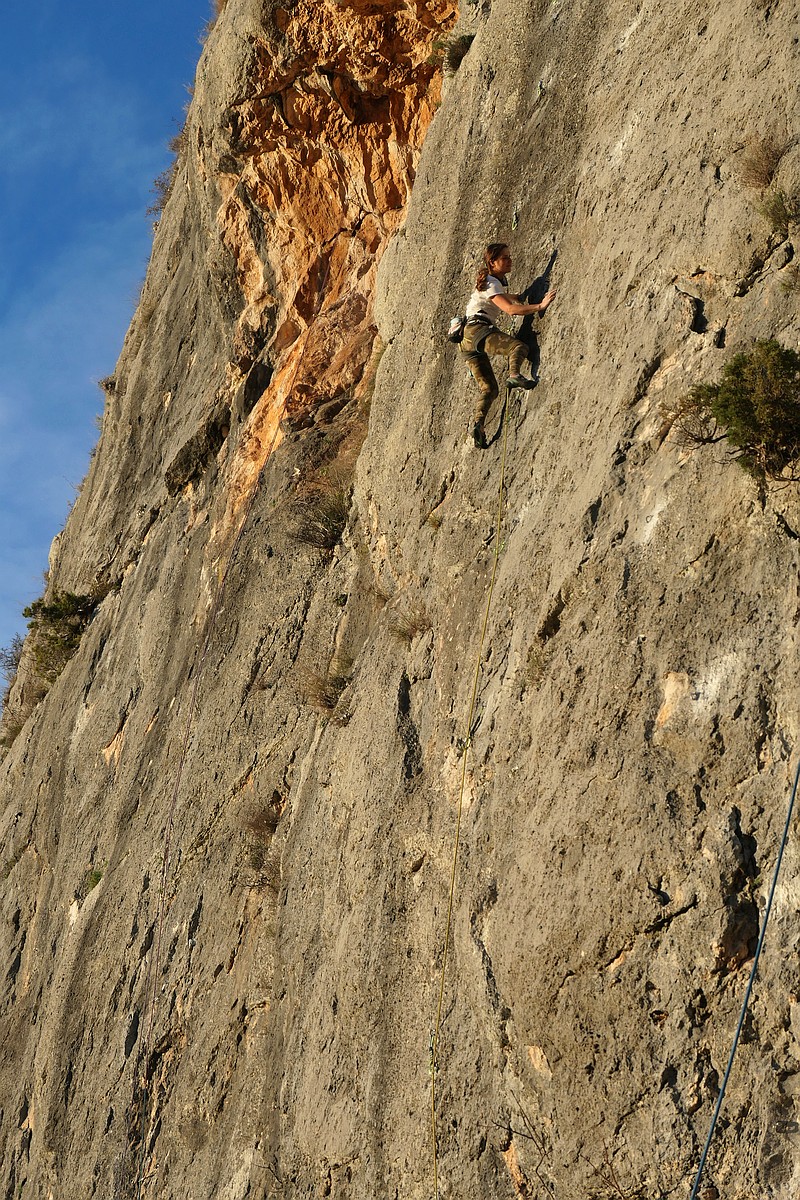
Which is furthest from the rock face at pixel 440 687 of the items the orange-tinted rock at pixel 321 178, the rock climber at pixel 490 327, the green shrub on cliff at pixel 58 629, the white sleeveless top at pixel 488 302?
the green shrub on cliff at pixel 58 629

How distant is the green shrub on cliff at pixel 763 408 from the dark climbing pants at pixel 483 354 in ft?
8.29

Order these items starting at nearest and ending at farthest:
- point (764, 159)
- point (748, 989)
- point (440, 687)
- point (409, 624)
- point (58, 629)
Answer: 1. point (748, 989)
2. point (764, 159)
3. point (440, 687)
4. point (409, 624)
5. point (58, 629)

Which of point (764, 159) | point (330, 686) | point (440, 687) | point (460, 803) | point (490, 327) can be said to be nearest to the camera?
point (764, 159)

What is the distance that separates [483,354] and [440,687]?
7.32 feet

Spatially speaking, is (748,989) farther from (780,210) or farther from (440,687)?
(780,210)

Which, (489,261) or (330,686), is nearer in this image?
(489,261)

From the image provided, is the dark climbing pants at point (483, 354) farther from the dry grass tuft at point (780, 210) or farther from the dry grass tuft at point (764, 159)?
the dry grass tuft at point (780, 210)

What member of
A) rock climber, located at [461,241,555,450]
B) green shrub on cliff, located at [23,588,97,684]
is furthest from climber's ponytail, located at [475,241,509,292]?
green shrub on cliff, located at [23,588,97,684]

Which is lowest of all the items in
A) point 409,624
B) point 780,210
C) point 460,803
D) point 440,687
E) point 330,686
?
point 460,803

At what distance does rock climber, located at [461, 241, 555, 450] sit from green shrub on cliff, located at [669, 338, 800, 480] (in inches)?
92.6

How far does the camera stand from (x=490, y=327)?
7.86 m

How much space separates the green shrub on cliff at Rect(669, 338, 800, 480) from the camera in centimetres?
511

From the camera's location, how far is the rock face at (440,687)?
503 centimetres

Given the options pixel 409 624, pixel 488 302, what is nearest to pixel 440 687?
pixel 409 624
